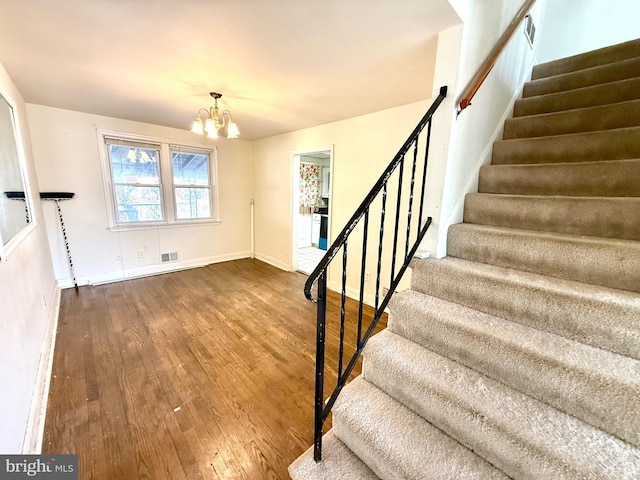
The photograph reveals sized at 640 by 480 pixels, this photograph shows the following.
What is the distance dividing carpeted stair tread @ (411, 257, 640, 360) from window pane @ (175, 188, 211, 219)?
4.07 m

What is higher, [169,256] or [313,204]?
[313,204]

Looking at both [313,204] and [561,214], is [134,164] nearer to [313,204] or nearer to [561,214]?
[313,204]

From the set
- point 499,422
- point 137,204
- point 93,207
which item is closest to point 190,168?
point 137,204

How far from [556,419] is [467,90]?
5.19ft

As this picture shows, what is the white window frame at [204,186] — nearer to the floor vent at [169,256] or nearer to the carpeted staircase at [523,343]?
the floor vent at [169,256]

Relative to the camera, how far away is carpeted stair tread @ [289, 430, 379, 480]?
1125 mm

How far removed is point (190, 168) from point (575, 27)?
17.2ft

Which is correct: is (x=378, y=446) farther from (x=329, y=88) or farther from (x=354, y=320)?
(x=329, y=88)

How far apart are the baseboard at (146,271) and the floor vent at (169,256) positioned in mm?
65

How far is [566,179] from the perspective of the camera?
161 cm

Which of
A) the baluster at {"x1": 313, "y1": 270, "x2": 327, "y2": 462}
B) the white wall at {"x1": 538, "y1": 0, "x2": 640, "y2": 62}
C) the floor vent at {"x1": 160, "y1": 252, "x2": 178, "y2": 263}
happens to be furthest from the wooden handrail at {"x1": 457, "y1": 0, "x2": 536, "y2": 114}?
the floor vent at {"x1": 160, "y1": 252, "x2": 178, "y2": 263}

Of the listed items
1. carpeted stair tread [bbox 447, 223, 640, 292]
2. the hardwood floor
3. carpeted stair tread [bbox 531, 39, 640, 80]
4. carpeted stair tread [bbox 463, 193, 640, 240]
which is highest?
carpeted stair tread [bbox 531, 39, 640, 80]

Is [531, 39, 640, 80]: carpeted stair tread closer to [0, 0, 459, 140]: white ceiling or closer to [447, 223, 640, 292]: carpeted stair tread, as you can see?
[0, 0, 459, 140]: white ceiling

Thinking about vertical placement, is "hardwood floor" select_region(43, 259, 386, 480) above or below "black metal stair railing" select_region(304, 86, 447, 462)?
below
